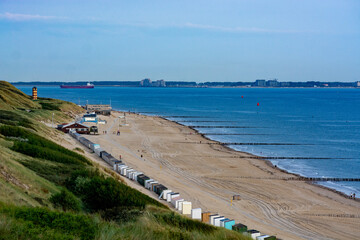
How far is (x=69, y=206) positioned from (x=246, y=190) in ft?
59.0

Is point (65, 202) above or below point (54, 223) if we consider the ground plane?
below

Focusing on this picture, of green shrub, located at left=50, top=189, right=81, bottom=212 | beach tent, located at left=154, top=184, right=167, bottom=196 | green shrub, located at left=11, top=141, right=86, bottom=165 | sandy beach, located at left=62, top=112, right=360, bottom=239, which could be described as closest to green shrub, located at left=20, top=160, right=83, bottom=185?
green shrub, located at left=11, top=141, right=86, bottom=165

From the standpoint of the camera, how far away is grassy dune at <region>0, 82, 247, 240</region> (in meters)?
8.78

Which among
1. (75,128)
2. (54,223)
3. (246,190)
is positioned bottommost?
(246,190)

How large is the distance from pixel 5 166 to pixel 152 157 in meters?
26.1

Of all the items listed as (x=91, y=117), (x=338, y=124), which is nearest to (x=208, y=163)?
(x=91, y=117)

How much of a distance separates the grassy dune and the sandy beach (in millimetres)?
6684

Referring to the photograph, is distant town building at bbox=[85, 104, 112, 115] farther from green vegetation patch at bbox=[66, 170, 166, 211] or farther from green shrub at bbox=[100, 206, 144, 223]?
green shrub at bbox=[100, 206, 144, 223]

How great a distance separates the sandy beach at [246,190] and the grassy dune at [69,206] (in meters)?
→ 6.68

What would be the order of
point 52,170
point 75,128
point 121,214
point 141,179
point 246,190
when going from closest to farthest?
point 121,214, point 52,170, point 141,179, point 246,190, point 75,128

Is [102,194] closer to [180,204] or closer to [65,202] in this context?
[65,202]

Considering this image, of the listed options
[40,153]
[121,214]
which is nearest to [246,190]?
[40,153]

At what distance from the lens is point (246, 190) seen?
30.5 metres

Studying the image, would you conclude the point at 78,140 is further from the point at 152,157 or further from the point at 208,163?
the point at 208,163
